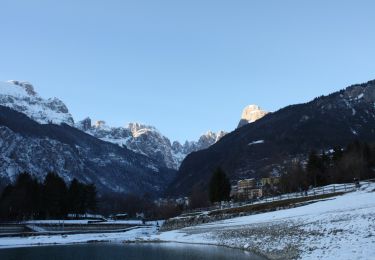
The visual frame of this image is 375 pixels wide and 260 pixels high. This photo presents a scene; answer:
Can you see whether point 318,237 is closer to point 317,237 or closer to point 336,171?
point 317,237

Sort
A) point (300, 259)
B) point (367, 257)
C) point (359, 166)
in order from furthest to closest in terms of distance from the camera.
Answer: point (359, 166)
point (300, 259)
point (367, 257)

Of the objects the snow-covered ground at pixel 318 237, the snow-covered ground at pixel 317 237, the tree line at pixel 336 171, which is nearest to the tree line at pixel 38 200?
the tree line at pixel 336 171

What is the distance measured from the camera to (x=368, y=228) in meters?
32.0

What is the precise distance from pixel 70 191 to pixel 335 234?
118 meters

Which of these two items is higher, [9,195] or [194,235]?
[9,195]

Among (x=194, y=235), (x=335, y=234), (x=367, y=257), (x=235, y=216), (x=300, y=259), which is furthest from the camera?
(x=235, y=216)

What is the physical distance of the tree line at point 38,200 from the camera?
13025cm

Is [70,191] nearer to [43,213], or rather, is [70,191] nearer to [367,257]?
[43,213]

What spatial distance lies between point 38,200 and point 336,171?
3135 inches

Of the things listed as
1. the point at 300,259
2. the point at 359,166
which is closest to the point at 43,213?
the point at 359,166

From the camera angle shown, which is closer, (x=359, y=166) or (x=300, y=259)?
(x=300, y=259)

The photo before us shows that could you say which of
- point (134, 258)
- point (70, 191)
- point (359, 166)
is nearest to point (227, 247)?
point (134, 258)

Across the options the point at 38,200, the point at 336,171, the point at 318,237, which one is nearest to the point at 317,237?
the point at 318,237

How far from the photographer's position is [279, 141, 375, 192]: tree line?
369 ft
